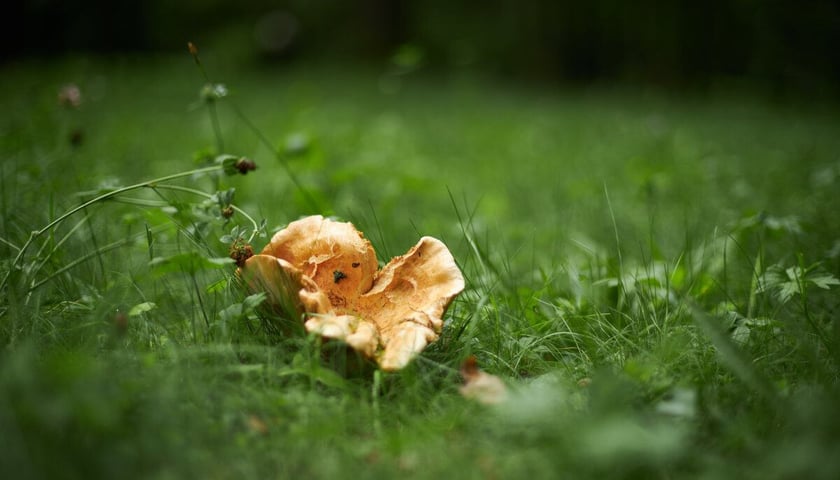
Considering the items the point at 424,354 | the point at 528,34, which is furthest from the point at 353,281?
the point at 528,34

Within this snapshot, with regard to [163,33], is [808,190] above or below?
below

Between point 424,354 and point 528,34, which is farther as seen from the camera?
point 528,34

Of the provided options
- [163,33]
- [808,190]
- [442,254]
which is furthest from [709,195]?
[163,33]

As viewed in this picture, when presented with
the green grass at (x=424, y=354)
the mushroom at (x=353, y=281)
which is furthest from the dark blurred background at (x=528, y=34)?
the mushroom at (x=353, y=281)

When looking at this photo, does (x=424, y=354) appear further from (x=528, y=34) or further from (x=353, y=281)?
→ (x=528, y=34)

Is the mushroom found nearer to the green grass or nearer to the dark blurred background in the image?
the green grass

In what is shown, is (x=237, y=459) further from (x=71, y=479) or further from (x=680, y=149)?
(x=680, y=149)
